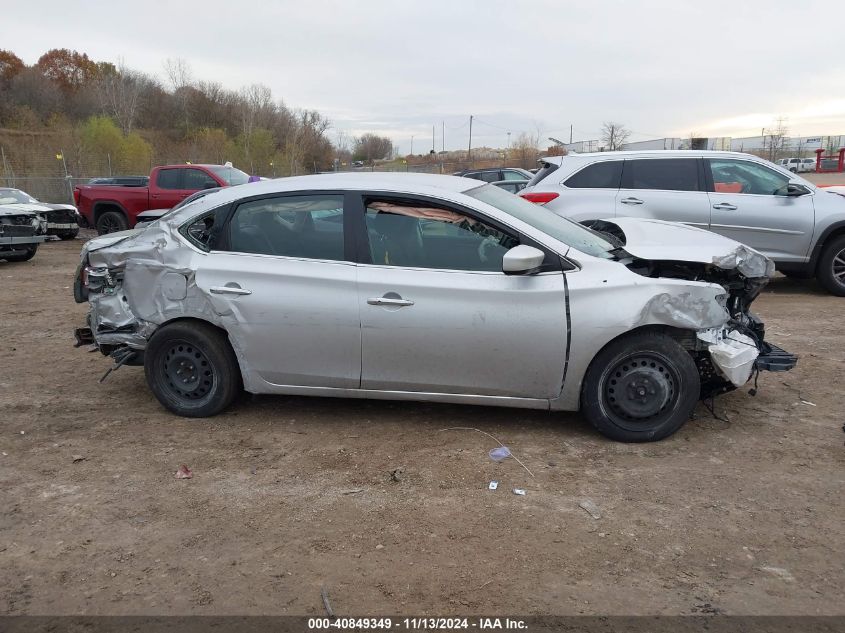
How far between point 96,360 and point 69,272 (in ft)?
21.0

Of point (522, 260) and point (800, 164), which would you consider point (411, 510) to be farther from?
point (800, 164)

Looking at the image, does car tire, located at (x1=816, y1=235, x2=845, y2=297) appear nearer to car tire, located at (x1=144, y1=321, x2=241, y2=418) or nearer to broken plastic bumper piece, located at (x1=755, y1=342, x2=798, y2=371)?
broken plastic bumper piece, located at (x1=755, y1=342, x2=798, y2=371)

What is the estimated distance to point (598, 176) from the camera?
8430 millimetres

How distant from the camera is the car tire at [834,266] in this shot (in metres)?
8.26

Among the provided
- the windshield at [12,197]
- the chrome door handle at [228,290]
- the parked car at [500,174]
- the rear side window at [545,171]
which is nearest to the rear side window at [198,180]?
the windshield at [12,197]

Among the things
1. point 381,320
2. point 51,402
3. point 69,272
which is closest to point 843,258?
point 381,320

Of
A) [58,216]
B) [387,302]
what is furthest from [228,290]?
[58,216]

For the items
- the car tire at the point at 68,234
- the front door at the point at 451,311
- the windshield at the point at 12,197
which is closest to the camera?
the front door at the point at 451,311

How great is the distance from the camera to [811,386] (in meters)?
5.10

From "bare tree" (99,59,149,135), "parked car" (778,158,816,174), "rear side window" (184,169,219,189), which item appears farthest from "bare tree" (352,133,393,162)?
"rear side window" (184,169,219,189)

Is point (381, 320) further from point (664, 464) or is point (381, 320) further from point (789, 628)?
point (789, 628)

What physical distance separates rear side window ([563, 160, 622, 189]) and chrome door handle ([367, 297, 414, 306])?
4.94 metres

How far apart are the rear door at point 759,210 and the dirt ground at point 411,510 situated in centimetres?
339

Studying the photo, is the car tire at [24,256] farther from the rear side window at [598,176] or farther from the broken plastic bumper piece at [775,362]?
the broken plastic bumper piece at [775,362]
